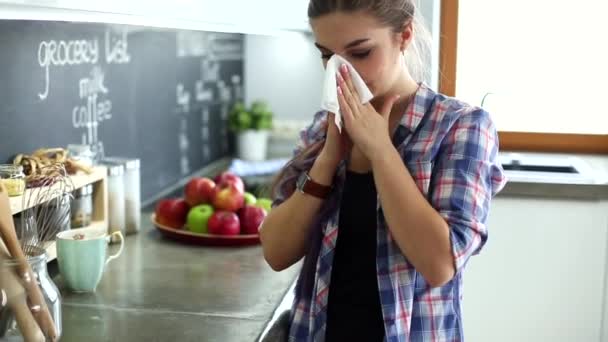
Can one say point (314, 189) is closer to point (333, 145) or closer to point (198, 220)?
point (333, 145)

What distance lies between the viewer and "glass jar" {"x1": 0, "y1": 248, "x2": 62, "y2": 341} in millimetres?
1217

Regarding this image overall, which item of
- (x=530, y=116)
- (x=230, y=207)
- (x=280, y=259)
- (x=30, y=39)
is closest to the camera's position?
(x=280, y=259)

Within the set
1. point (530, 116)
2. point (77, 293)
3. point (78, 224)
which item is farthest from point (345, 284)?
point (530, 116)

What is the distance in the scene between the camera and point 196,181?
2191 mm

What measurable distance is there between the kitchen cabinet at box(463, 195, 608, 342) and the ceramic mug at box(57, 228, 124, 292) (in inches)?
42.5

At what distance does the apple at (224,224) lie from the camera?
2033 millimetres

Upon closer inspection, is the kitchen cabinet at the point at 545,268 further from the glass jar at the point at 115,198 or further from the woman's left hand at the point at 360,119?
the woman's left hand at the point at 360,119

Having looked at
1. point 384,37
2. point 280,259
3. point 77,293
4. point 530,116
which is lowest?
point 77,293

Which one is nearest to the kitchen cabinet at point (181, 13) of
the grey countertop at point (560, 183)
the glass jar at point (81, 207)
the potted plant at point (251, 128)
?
the glass jar at point (81, 207)

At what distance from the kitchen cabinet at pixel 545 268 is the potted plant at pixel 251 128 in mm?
1254

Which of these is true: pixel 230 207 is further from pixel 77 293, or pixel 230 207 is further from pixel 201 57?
pixel 201 57

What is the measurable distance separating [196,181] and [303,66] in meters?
1.37

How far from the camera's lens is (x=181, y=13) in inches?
59.2

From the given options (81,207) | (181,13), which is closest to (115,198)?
(81,207)
